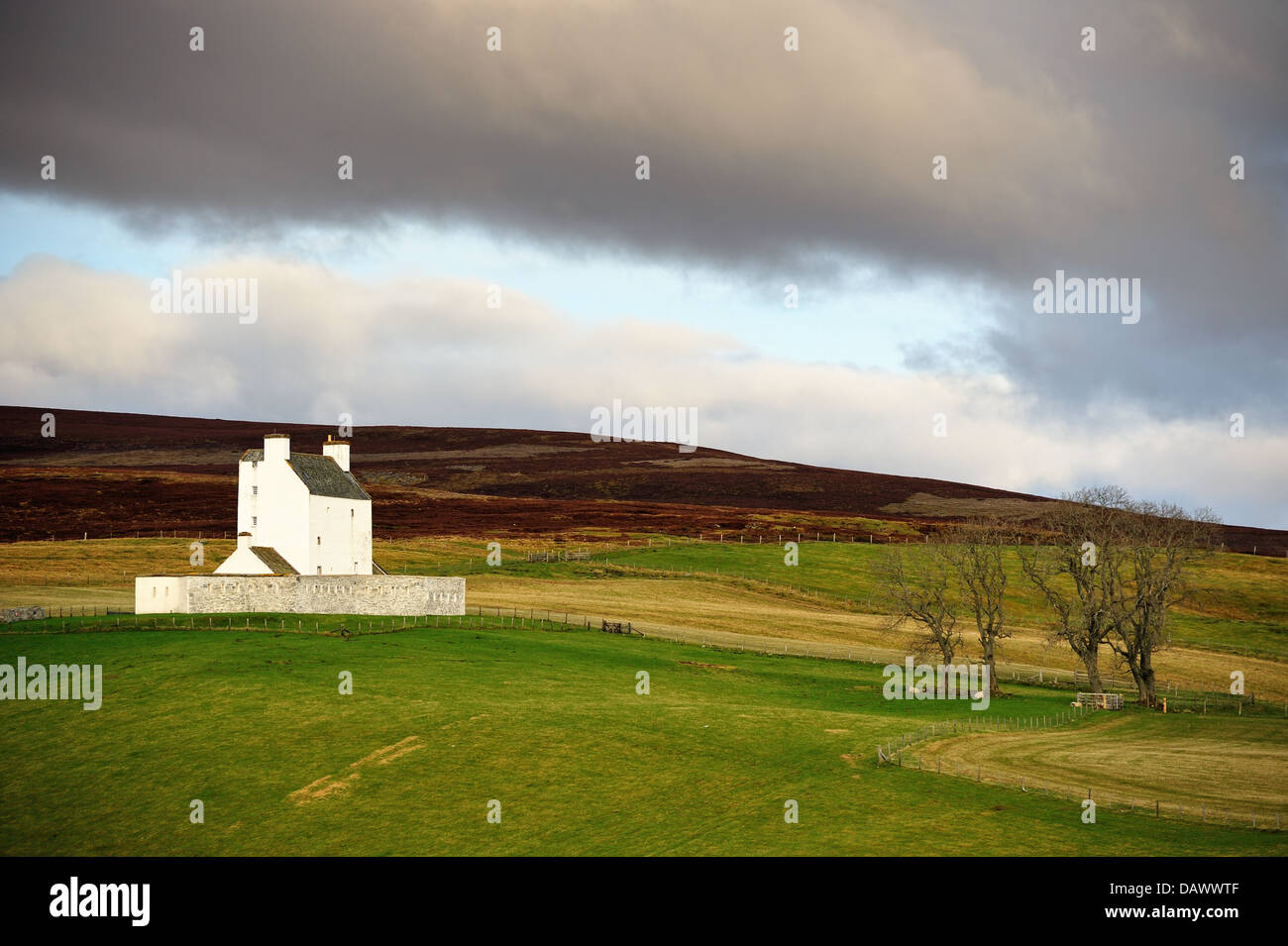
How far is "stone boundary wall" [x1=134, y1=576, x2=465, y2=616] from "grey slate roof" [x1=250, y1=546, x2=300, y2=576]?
4.17 feet

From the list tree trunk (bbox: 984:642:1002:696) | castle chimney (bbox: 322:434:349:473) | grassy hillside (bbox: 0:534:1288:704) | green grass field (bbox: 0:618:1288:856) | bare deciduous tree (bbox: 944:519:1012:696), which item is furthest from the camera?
castle chimney (bbox: 322:434:349:473)

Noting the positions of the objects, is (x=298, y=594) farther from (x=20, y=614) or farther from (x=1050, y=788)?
(x=1050, y=788)

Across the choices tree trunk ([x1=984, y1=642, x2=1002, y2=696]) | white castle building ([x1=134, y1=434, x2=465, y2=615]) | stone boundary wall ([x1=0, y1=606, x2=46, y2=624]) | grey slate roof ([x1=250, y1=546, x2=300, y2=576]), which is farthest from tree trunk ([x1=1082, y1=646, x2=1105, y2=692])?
stone boundary wall ([x1=0, y1=606, x2=46, y2=624])

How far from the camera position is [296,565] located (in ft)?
243

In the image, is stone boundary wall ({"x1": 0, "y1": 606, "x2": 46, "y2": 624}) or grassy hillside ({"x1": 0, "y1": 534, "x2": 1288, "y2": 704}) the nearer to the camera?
stone boundary wall ({"x1": 0, "y1": 606, "x2": 46, "y2": 624})

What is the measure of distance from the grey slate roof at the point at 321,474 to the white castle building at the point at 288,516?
0.30ft

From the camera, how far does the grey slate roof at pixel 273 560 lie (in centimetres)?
7094

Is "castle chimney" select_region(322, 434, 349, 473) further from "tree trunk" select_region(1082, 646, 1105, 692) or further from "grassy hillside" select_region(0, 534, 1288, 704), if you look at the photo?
"tree trunk" select_region(1082, 646, 1105, 692)

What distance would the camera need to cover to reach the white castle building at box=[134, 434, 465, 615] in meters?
68.9

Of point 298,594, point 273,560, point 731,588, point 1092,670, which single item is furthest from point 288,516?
point 1092,670
